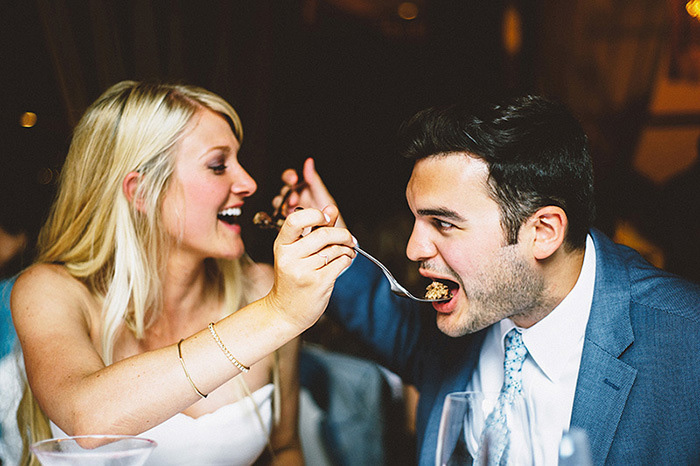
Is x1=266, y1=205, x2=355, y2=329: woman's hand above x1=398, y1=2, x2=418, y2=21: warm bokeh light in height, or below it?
below

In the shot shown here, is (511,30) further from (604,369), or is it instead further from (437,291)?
(604,369)

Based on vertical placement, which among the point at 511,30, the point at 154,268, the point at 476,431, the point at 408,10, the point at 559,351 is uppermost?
the point at 408,10

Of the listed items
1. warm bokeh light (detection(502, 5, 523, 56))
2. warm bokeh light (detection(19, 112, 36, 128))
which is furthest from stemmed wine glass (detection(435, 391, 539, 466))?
warm bokeh light (detection(502, 5, 523, 56))

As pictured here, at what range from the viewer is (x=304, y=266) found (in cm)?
130

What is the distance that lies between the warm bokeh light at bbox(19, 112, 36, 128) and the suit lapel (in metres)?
2.02

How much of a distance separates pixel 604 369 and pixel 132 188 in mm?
1458

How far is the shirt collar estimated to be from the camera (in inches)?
68.5

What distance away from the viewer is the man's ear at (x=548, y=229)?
1671 mm

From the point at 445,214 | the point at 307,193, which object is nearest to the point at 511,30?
the point at 307,193

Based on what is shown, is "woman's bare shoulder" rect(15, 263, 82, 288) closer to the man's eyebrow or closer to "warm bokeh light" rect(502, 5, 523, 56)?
the man's eyebrow

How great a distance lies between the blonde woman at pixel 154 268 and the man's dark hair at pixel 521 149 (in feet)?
1.54

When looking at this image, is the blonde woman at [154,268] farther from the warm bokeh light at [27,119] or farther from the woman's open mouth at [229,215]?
the warm bokeh light at [27,119]

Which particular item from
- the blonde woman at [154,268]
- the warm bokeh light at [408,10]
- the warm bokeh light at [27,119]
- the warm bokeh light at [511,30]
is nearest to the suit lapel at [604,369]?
the blonde woman at [154,268]

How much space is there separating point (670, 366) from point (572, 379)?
10.7 inches
